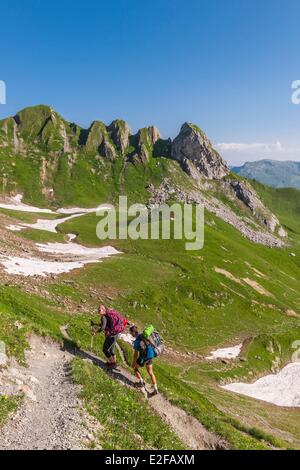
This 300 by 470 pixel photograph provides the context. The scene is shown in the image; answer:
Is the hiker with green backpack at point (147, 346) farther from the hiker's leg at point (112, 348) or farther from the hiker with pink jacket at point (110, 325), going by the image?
the hiker's leg at point (112, 348)

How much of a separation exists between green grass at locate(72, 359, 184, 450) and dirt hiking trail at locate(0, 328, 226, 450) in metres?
0.50

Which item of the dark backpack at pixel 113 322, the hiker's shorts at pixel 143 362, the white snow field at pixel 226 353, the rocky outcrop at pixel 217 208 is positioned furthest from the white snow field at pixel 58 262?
the rocky outcrop at pixel 217 208

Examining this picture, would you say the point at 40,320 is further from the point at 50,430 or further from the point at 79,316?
the point at 50,430

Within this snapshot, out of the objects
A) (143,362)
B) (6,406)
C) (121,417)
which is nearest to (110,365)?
(143,362)

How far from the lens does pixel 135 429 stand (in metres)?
17.3

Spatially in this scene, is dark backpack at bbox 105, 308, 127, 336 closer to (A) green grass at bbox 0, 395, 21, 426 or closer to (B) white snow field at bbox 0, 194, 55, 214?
(A) green grass at bbox 0, 395, 21, 426

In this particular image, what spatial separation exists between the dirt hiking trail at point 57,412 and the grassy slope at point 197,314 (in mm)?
1125

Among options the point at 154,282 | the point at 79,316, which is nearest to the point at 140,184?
the point at 154,282

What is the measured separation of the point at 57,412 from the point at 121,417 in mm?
3028

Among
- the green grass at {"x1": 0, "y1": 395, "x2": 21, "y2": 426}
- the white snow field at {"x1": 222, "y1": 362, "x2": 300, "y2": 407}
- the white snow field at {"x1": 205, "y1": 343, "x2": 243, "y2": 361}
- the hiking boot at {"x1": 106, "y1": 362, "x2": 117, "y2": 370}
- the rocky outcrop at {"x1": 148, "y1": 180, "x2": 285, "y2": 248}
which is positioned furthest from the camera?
the rocky outcrop at {"x1": 148, "y1": 180, "x2": 285, "y2": 248}

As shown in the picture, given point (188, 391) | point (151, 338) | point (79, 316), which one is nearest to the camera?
point (151, 338)

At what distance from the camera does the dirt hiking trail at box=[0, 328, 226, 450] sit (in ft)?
47.2

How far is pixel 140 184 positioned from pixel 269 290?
343ft

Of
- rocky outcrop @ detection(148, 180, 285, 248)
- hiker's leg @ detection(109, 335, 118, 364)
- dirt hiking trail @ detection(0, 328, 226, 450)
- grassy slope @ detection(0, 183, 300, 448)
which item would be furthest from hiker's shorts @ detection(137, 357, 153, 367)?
rocky outcrop @ detection(148, 180, 285, 248)
